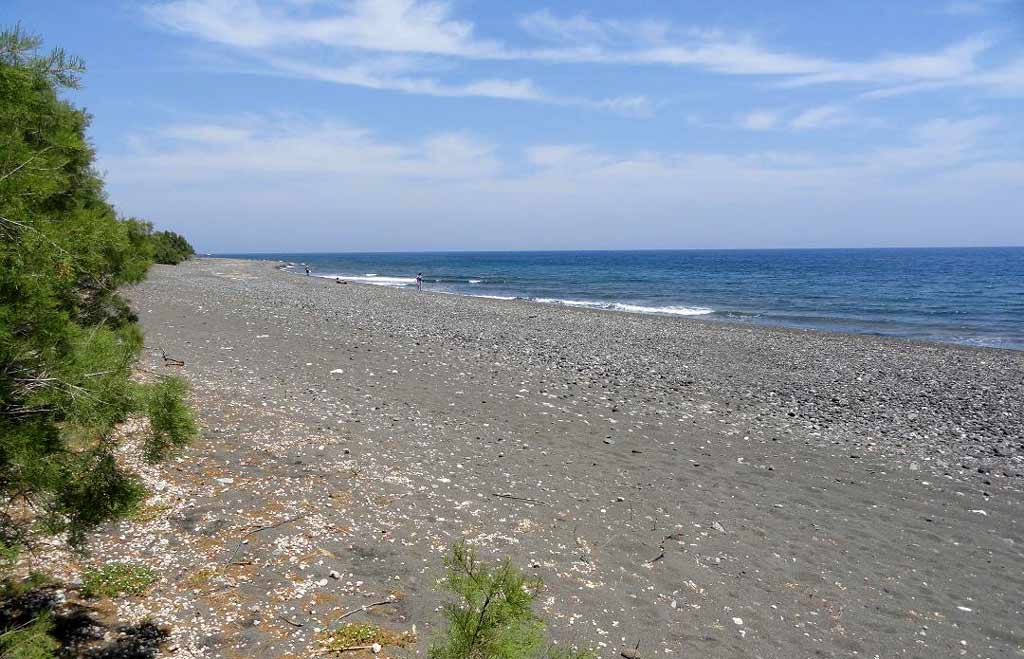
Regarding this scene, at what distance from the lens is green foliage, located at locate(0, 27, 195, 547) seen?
10.2 ft

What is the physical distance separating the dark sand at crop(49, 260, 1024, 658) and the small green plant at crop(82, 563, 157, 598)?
0.16 meters

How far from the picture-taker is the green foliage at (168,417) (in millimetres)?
3947

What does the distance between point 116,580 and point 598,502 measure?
550 centimetres

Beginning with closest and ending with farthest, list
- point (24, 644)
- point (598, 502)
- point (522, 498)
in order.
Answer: point (24, 644)
point (522, 498)
point (598, 502)

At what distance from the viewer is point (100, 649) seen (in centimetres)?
468

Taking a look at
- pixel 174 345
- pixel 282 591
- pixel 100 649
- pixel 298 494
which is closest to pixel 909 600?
pixel 282 591

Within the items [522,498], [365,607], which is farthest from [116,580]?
[522,498]

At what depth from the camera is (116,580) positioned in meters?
5.52

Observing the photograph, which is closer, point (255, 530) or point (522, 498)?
point (255, 530)

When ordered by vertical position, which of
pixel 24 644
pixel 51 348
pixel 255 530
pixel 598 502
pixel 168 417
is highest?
pixel 51 348

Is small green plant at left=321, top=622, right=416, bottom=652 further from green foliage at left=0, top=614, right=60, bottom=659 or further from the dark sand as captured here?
green foliage at left=0, top=614, right=60, bottom=659

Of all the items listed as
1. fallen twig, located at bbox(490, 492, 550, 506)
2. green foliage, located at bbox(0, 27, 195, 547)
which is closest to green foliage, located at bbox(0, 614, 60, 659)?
green foliage, located at bbox(0, 27, 195, 547)

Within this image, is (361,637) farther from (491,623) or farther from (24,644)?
(24,644)

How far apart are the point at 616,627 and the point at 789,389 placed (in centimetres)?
1214
